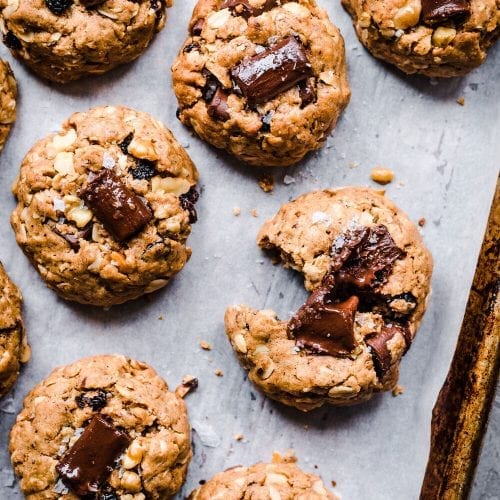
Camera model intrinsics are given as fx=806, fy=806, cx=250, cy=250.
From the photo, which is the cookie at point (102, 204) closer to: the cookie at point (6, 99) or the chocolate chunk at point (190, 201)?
the chocolate chunk at point (190, 201)

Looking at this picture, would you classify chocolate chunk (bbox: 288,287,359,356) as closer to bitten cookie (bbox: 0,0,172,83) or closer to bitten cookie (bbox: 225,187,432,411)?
bitten cookie (bbox: 225,187,432,411)

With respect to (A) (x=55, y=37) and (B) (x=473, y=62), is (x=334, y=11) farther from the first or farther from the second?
(A) (x=55, y=37)

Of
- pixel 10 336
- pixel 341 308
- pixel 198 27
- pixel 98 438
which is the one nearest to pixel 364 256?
pixel 341 308

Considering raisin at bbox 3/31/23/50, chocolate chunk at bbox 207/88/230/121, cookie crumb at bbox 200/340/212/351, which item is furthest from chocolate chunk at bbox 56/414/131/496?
raisin at bbox 3/31/23/50

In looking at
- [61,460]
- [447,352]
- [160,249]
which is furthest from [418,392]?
[61,460]

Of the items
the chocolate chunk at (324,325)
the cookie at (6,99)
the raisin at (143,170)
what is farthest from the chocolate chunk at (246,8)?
the chocolate chunk at (324,325)
